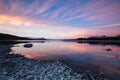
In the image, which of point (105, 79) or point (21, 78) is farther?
point (105, 79)

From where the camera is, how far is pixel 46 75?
12.3m

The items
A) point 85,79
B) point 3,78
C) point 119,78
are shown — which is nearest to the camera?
point 3,78

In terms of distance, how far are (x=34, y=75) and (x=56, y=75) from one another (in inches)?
91.8

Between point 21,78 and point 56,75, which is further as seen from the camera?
point 56,75

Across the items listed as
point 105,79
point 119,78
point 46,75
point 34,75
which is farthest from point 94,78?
point 34,75

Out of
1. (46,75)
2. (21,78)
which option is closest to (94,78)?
(46,75)

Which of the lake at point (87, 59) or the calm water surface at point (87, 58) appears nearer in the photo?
the lake at point (87, 59)

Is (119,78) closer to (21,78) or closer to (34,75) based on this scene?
(34,75)

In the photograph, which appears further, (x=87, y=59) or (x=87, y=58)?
(x=87, y=58)

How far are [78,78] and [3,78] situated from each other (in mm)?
7268

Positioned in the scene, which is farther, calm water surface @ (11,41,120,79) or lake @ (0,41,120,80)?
calm water surface @ (11,41,120,79)

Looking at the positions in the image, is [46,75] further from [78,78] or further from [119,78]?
[119,78]

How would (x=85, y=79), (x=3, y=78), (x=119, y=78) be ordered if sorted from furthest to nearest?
(x=119, y=78)
(x=85, y=79)
(x=3, y=78)

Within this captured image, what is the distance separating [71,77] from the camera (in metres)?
11.9
